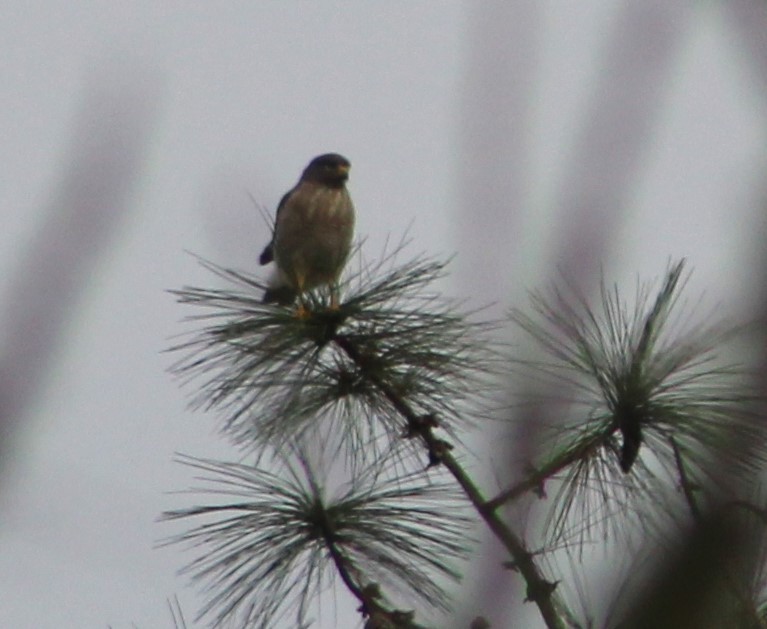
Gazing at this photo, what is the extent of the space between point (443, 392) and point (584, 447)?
38 centimetres

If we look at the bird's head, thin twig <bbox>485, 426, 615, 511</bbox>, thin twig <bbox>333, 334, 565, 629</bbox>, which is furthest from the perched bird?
thin twig <bbox>485, 426, 615, 511</bbox>

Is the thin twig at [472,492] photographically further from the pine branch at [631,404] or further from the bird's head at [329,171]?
the bird's head at [329,171]

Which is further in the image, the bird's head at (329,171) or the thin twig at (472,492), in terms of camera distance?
the bird's head at (329,171)

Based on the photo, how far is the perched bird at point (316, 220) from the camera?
594 centimetres

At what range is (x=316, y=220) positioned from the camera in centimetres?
655

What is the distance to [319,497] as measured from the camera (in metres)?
3.09

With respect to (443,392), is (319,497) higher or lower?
lower

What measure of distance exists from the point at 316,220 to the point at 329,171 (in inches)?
28.1

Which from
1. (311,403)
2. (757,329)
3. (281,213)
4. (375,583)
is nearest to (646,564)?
(757,329)

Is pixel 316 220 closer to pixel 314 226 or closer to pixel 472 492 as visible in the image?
pixel 314 226

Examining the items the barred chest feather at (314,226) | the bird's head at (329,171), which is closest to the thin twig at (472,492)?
the barred chest feather at (314,226)

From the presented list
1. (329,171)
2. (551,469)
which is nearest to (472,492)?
(551,469)

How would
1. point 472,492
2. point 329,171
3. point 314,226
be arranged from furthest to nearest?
point 329,171, point 314,226, point 472,492

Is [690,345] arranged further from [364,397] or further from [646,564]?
[646,564]
